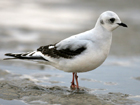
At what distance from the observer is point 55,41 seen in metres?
10.7

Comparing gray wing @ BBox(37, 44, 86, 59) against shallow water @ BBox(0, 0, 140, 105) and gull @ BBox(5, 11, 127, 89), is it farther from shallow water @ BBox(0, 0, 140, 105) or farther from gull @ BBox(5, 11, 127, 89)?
shallow water @ BBox(0, 0, 140, 105)

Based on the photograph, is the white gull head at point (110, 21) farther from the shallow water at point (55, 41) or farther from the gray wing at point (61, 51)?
the shallow water at point (55, 41)

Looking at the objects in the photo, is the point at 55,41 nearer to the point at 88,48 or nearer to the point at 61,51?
the point at 61,51

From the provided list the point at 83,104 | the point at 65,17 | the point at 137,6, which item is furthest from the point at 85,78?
the point at 137,6

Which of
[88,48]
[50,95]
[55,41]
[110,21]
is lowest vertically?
[50,95]

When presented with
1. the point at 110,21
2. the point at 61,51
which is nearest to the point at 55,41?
the point at 61,51

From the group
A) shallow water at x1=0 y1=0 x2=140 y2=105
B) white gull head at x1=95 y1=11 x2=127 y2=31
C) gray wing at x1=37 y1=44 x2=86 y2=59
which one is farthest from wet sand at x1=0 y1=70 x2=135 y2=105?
white gull head at x1=95 y1=11 x2=127 y2=31

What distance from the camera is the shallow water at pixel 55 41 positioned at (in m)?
6.12

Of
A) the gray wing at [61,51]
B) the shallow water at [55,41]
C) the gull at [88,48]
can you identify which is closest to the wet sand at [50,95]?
the shallow water at [55,41]

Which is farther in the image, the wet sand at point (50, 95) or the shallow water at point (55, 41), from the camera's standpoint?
the shallow water at point (55, 41)

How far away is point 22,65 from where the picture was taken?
324 inches

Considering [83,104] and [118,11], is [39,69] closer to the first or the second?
[83,104]

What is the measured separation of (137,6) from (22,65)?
23.7 feet

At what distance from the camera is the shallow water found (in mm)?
6125
